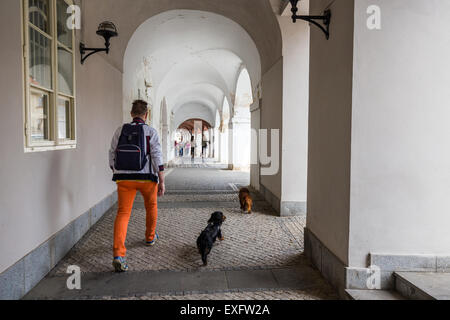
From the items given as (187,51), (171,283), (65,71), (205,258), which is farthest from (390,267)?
(187,51)

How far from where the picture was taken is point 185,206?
7078mm

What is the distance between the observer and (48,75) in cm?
369

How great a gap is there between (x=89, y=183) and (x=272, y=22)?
4.35m

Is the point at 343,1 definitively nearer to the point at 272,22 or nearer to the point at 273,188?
the point at 272,22

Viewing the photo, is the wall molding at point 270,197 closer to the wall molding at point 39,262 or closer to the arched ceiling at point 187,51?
the arched ceiling at point 187,51

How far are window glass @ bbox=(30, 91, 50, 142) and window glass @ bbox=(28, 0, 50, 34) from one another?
72 centimetres

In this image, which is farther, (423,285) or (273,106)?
(273,106)

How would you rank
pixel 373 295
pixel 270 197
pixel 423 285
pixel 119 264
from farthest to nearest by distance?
1. pixel 270 197
2. pixel 119 264
3. pixel 373 295
4. pixel 423 285

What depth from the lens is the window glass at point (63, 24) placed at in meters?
4.09

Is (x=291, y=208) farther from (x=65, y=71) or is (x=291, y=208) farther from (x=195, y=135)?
(x=195, y=135)

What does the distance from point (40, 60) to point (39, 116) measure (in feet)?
1.96

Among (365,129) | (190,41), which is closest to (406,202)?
(365,129)

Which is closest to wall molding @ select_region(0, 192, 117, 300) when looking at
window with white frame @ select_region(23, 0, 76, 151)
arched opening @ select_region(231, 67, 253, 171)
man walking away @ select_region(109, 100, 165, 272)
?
man walking away @ select_region(109, 100, 165, 272)

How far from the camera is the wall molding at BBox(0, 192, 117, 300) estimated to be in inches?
106
